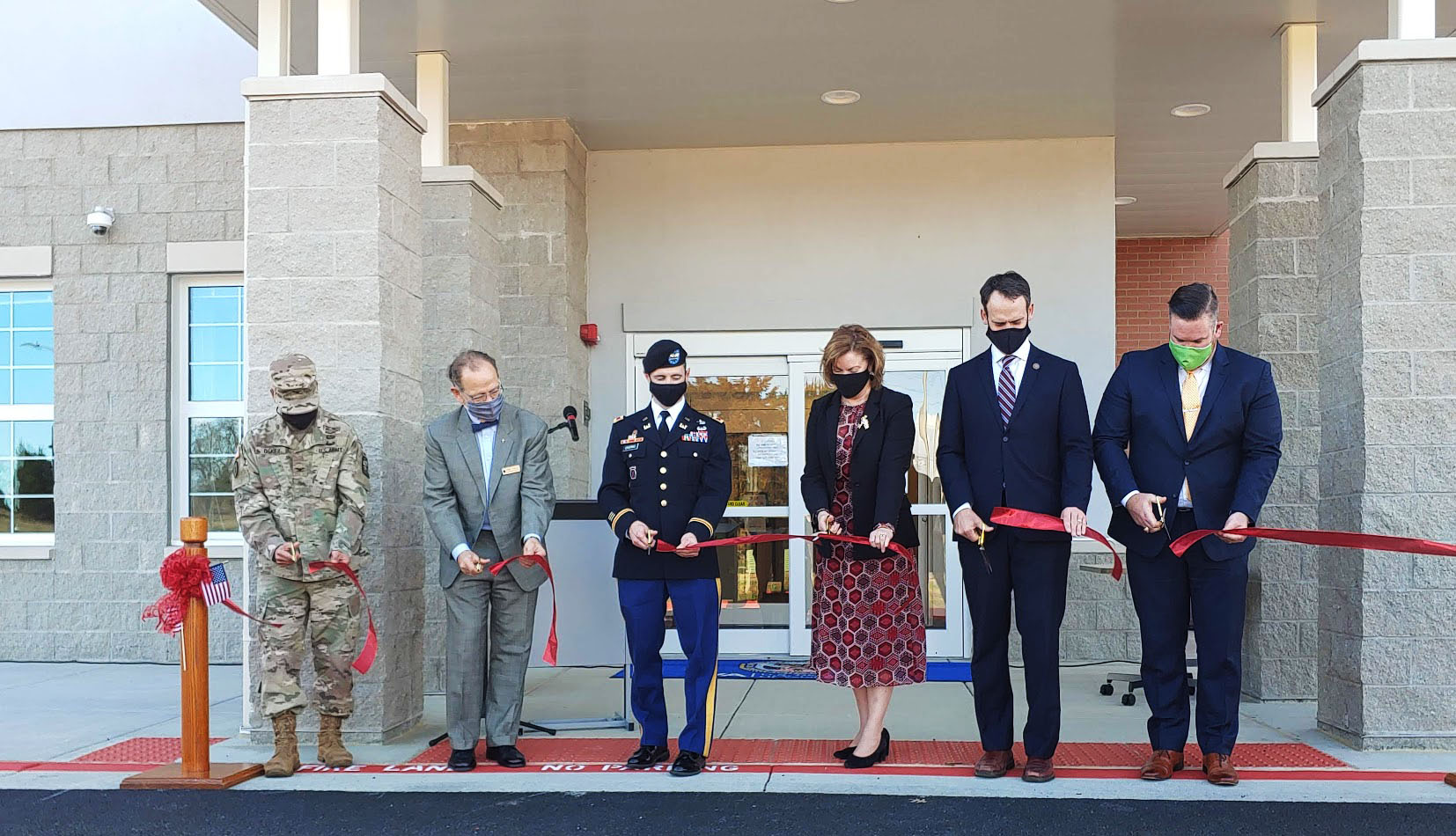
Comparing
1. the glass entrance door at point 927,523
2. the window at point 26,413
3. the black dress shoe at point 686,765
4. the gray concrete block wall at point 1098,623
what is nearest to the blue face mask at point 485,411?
the black dress shoe at point 686,765

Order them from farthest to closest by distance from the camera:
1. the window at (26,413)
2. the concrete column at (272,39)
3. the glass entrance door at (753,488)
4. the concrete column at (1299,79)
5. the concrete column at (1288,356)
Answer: the glass entrance door at (753,488), the window at (26,413), the concrete column at (1299,79), the concrete column at (1288,356), the concrete column at (272,39)

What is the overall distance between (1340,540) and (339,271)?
421cm

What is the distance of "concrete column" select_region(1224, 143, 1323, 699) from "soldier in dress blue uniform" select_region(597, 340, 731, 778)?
3420 mm

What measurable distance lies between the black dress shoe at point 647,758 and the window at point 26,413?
567 cm

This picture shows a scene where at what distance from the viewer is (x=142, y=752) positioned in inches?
217

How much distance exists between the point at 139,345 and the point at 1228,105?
740 cm

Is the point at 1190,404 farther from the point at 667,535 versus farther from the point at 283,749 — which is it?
the point at 283,749

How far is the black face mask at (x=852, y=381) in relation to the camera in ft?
16.3

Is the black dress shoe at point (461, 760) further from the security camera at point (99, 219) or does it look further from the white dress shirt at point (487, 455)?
the security camera at point (99, 219)

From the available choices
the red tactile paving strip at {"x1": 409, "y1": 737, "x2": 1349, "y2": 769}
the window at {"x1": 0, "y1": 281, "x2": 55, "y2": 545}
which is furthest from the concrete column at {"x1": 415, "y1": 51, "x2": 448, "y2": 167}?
the red tactile paving strip at {"x1": 409, "y1": 737, "x2": 1349, "y2": 769}

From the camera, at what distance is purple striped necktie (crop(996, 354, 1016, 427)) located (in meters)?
4.73

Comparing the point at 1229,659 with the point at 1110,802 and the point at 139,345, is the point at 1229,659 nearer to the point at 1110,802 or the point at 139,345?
the point at 1110,802

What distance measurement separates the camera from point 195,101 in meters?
8.70

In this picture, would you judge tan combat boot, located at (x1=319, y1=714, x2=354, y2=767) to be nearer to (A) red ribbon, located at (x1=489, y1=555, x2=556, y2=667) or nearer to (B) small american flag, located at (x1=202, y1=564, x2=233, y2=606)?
(B) small american flag, located at (x1=202, y1=564, x2=233, y2=606)
